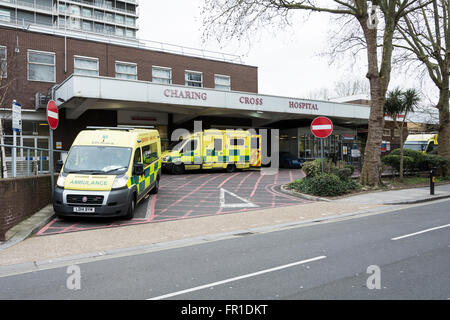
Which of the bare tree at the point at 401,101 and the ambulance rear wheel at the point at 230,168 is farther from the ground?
the bare tree at the point at 401,101

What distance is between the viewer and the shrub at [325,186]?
44.7 feet

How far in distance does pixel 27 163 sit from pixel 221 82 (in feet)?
67.3

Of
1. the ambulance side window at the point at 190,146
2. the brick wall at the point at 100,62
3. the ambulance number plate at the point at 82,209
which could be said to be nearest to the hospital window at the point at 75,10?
the brick wall at the point at 100,62

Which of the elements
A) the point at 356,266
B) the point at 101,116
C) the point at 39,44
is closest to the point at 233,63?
the point at 101,116

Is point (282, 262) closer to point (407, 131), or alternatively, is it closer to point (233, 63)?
point (233, 63)

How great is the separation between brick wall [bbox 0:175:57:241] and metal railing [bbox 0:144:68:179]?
22 cm

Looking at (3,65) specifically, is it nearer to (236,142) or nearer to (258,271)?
(236,142)

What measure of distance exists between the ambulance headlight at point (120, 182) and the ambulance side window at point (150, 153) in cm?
204

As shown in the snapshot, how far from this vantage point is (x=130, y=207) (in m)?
9.37

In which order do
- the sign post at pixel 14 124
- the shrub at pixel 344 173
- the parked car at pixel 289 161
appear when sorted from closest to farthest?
the sign post at pixel 14 124
the shrub at pixel 344 173
the parked car at pixel 289 161

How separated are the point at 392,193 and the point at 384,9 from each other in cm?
850

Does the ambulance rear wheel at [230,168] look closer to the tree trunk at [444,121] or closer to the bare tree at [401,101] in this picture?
the bare tree at [401,101]

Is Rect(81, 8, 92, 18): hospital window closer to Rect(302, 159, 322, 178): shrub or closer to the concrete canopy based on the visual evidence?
the concrete canopy

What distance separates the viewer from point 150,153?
12469mm
